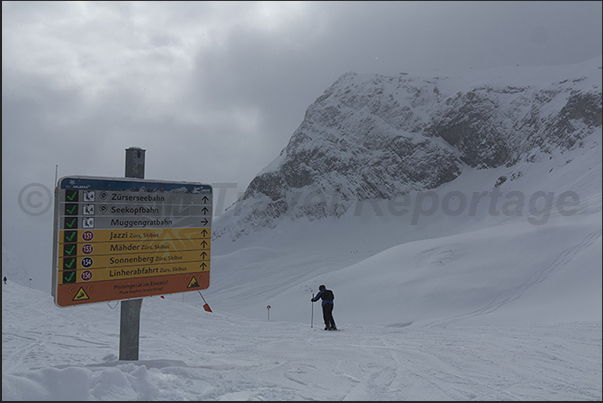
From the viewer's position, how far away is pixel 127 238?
607 centimetres

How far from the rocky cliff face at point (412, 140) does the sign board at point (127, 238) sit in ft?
199

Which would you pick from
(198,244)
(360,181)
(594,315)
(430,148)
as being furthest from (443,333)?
(430,148)

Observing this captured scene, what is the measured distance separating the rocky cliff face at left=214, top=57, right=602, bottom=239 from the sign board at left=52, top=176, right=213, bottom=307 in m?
60.7

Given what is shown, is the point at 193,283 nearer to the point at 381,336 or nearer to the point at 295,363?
the point at 295,363

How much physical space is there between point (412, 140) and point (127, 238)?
75.4m

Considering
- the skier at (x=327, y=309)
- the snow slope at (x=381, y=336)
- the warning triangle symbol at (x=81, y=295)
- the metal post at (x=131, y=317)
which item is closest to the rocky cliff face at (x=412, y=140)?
the snow slope at (x=381, y=336)

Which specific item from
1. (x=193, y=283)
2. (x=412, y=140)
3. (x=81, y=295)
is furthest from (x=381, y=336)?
(x=412, y=140)

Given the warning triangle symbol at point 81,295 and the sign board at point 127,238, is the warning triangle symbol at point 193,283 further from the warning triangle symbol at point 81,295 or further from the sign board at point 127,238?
the warning triangle symbol at point 81,295

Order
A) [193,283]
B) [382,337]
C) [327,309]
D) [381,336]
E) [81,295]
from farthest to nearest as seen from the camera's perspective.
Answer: [327,309]
[381,336]
[382,337]
[193,283]
[81,295]

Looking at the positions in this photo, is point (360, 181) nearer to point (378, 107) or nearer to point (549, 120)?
point (378, 107)

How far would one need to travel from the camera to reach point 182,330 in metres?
10.4

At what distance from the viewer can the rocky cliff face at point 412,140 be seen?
67375mm

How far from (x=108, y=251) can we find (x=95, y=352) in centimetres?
199

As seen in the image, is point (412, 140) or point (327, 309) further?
point (412, 140)
